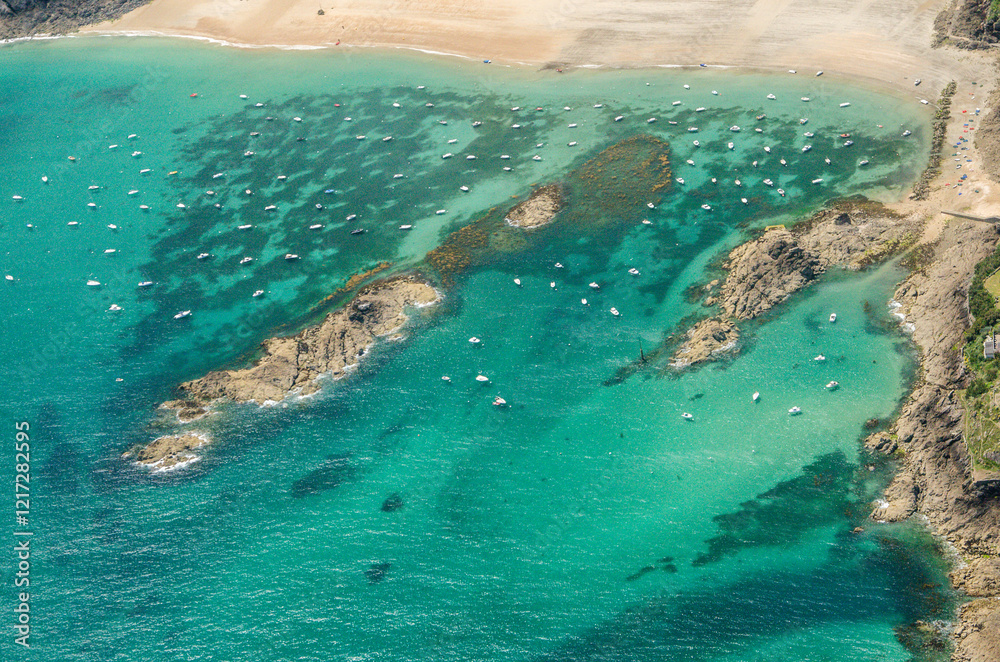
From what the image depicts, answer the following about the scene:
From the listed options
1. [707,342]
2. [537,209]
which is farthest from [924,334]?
[537,209]

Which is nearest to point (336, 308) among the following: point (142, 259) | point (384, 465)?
point (384, 465)

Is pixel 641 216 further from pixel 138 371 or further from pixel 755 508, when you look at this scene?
pixel 138 371

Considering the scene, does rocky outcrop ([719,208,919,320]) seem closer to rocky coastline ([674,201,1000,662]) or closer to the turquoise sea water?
rocky coastline ([674,201,1000,662])

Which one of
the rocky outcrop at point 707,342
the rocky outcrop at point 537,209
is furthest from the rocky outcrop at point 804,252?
the rocky outcrop at point 537,209

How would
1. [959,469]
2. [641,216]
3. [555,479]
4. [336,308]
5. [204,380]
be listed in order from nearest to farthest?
[959,469] → [555,479] → [204,380] → [336,308] → [641,216]

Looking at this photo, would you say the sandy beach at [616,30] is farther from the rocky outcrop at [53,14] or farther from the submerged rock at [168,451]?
the submerged rock at [168,451]

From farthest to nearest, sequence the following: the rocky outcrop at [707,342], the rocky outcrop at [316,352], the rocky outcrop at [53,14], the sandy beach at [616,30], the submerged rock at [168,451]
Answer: the rocky outcrop at [53,14] < the sandy beach at [616,30] < the rocky outcrop at [316,352] < the rocky outcrop at [707,342] < the submerged rock at [168,451]
